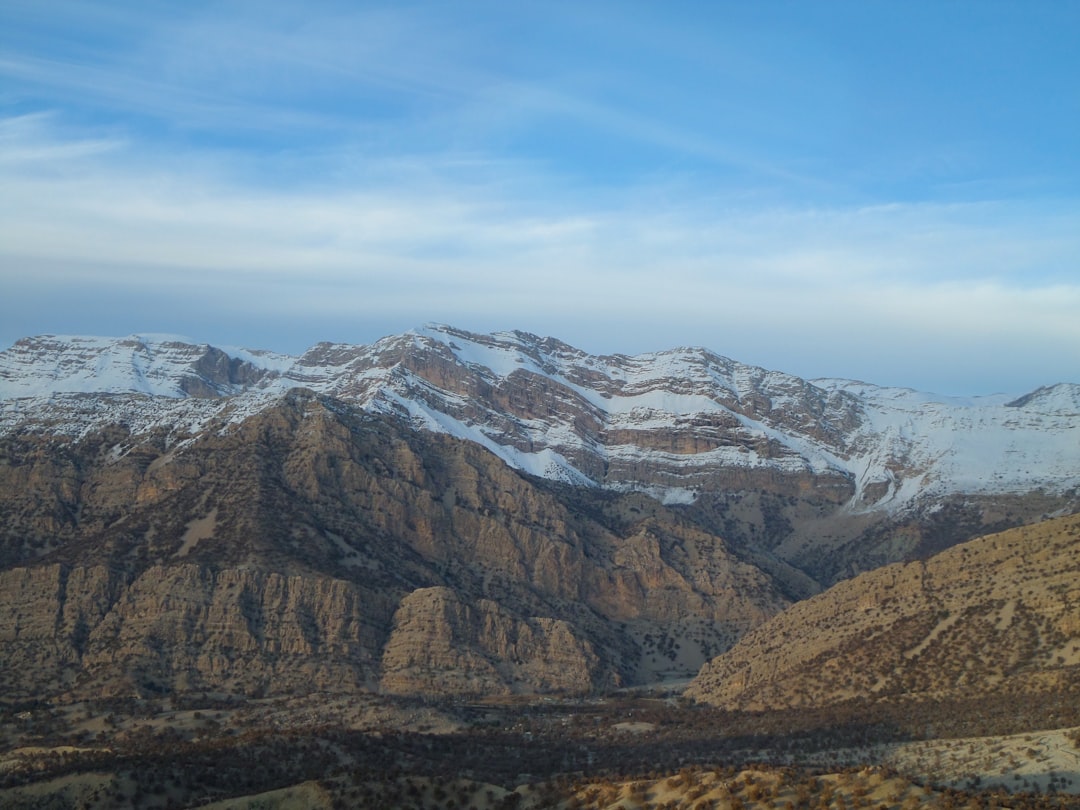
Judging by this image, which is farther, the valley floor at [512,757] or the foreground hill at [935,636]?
the foreground hill at [935,636]

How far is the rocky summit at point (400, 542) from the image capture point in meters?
98.9

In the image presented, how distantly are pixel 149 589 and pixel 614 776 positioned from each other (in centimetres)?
5520

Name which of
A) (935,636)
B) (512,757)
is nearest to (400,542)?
(512,757)

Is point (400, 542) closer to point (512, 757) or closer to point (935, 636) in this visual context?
point (512, 757)

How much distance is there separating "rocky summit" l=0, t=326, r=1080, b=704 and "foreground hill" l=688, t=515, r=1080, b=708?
1.14m

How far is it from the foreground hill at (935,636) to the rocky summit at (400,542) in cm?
114

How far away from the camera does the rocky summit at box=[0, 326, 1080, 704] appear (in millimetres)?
98875

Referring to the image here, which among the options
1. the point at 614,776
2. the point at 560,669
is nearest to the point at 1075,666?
the point at 614,776

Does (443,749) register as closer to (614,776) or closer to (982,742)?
(614,776)

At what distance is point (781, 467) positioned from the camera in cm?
19338

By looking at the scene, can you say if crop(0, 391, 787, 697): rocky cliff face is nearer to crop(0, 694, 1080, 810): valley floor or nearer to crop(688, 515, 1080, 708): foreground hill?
crop(0, 694, 1080, 810): valley floor

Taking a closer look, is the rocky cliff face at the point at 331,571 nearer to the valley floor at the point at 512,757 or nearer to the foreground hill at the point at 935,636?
the valley floor at the point at 512,757

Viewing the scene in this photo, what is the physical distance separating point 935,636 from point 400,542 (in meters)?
61.0

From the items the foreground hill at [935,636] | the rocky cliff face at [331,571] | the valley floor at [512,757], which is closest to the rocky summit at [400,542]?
the rocky cliff face at [331,571]
